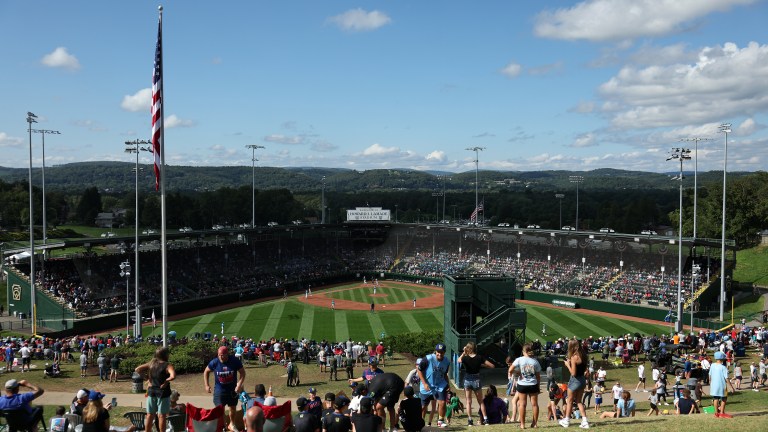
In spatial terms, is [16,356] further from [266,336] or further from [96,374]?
[266,336]

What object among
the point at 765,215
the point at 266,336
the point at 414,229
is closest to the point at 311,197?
the point at 414,229

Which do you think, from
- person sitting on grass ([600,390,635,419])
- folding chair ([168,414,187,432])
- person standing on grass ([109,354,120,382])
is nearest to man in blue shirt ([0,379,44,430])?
folding chair ([168,414,187,432])

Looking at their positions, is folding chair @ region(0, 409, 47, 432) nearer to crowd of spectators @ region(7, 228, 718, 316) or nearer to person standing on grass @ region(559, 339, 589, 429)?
person standing on grass @ region(559, 339, 589, 429)

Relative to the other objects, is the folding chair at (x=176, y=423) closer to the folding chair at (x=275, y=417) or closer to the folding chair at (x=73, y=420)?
the folding chair at (x=73, y=420)

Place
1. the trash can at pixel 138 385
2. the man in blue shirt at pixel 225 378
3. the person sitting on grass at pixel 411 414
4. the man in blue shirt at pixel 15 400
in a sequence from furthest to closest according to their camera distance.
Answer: the trash can at pixel 138 385 < the man in blue shirt at pixel 225 378 < the person sitting on grass at pixel 411 414 < the man in blue shirt at pixel 15 400

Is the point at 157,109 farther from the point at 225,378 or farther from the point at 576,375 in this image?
the point at 576,375

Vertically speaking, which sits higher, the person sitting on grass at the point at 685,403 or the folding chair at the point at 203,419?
the folding chair at the point at 203,419

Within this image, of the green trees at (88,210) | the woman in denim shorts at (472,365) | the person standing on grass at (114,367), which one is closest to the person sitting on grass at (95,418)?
the woman in denim shorts at (472,365)
